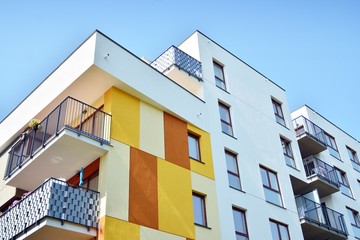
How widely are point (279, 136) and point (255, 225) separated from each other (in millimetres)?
6398

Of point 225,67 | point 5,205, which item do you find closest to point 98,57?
point 5,205

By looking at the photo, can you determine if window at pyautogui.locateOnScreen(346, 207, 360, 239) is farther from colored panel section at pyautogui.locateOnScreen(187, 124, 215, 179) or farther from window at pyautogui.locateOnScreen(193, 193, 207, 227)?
window at pyautogui.locateOnScreen(193, 193, 207, 227)

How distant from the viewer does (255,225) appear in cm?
1645

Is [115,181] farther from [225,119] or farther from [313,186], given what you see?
[313,186]

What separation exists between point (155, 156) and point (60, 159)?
10.4 ft

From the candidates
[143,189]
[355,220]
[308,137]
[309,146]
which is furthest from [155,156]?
[355,220]

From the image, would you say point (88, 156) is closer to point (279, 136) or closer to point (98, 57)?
point (98, 57)

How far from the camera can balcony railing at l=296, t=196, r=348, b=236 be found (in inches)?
783

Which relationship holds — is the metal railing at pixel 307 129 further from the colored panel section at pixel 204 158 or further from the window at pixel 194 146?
the window at pixel 194 146

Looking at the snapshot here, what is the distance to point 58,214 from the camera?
1119 cm

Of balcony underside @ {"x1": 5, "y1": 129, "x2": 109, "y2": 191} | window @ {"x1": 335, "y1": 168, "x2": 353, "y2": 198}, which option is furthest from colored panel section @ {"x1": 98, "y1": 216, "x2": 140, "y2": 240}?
window @ {"x1": 335, "y1": 168, "x2": 353, "y2": 198}

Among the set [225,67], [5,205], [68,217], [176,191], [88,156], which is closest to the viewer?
[68,217]

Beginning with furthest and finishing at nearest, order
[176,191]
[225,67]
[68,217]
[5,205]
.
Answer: [225,67] < [5,205] < [176,191] < [68,217]

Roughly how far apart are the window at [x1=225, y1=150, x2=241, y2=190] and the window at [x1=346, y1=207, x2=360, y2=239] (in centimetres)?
1066
